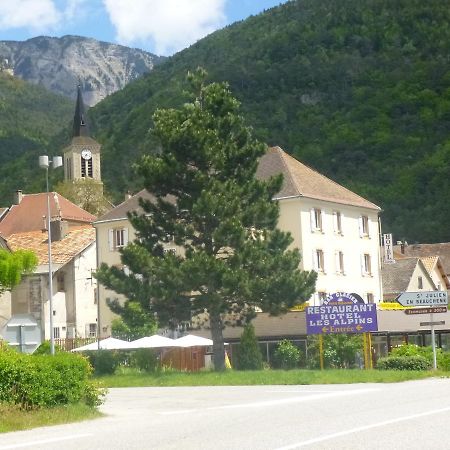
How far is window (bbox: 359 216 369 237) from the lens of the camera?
70000mm

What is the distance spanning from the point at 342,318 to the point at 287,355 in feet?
17.4

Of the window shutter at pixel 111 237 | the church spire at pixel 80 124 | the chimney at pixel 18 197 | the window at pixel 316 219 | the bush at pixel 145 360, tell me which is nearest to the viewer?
the bush at pixel 145 360

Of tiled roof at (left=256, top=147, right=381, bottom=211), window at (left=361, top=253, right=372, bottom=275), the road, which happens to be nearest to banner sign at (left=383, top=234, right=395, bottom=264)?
window at (left=361, top=253, right=372, bottom=275)

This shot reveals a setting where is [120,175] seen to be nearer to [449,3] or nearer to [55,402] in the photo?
[449,3]

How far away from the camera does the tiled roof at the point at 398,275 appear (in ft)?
262

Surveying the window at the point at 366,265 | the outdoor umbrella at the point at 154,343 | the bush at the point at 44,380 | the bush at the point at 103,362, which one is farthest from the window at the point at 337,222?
the bush at the point at 44,380

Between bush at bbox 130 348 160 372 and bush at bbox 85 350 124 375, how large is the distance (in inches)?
41.3

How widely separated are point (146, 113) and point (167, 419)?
432ft

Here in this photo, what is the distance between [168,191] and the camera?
159 feet

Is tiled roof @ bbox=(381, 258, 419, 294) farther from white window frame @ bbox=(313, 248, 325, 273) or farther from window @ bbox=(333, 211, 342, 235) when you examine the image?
white window frame @ bbox=(313, 248, 325, 273)

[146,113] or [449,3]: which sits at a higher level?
[449,3]

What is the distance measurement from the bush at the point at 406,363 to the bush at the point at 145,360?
11.8m

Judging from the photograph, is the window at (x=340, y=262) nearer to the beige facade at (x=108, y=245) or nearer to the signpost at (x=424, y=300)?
the beige facade at (x=108, y=245)

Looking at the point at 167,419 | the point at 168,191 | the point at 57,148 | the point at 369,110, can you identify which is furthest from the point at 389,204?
the point at 167,419
